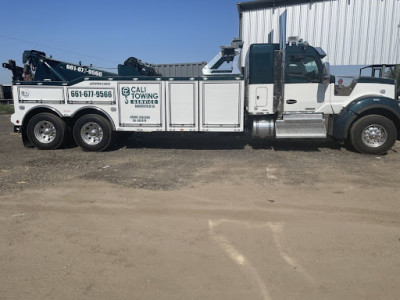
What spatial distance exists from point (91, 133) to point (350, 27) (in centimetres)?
1181

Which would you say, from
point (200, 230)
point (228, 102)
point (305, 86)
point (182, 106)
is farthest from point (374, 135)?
point (200, 230)

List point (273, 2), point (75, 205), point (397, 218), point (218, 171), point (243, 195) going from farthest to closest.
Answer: point (273, 2), point (218, 171), point (243, 195), point (75, 205), point (397, 218)

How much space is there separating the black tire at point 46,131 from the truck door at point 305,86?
6.42 metres

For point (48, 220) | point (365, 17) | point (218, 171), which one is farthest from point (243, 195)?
point (365, 17)

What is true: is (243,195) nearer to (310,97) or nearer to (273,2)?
(310,97)

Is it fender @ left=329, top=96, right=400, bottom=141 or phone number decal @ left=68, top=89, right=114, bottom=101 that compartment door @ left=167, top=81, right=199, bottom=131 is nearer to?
phone number decal @ left=68, top=89, right=114, bottom=101

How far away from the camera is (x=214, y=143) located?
34.6 feet

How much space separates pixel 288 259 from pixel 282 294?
1.93ft

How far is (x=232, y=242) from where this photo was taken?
11.8 feet

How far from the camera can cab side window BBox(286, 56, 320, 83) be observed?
8883 millimetres

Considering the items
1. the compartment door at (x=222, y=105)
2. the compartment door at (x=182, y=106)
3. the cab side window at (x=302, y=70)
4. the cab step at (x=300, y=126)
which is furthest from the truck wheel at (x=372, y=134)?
the compartment door at (x=182, y=106)

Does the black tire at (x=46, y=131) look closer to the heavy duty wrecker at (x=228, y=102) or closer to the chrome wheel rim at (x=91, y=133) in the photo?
the heavy duty wrecker at (x=228, y=102)

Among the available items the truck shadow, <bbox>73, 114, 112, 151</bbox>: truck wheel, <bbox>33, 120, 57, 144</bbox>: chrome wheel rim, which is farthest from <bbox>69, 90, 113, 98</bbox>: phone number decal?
the truck shadow

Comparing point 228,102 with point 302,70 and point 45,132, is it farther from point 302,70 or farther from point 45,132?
point 45,132
